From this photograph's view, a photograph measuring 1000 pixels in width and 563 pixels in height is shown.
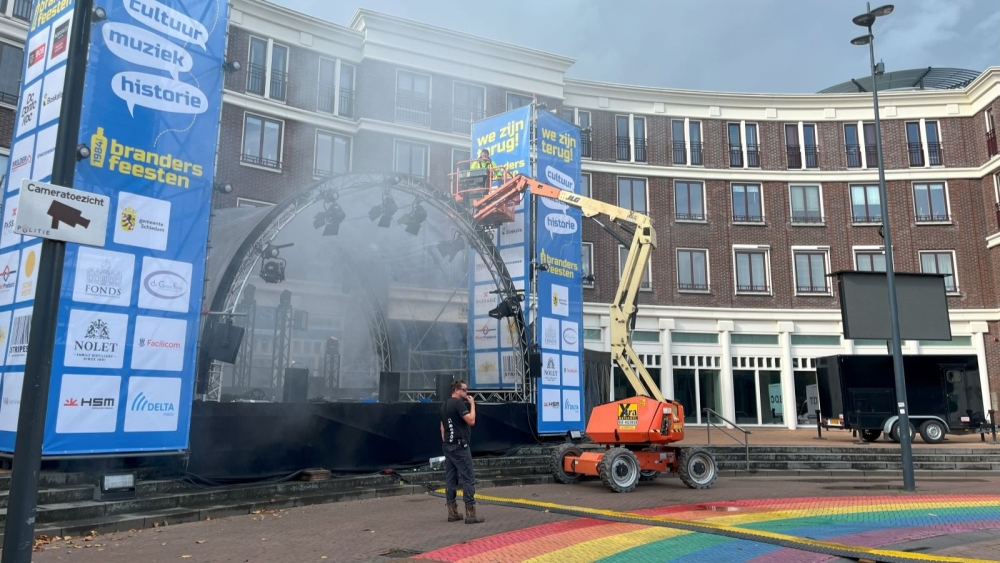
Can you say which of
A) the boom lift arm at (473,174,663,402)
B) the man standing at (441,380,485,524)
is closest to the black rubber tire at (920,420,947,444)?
the boom lift arm at (473,174,663,402)

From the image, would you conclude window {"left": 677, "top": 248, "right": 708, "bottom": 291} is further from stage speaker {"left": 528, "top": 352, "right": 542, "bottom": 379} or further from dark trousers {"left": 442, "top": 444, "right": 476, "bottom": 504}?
dark trousers {"left": 442, "top": 444, "right": 476, "bottom": 504}

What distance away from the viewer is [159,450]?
9891 millimetres

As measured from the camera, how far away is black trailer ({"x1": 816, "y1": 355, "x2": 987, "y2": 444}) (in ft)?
68.2


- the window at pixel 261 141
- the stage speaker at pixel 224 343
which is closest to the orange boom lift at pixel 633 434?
the stage speaker at pixel 224 343

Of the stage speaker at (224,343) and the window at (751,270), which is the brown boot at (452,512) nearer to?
the stage speaker at (224,343)

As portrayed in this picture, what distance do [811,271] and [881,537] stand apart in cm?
2316

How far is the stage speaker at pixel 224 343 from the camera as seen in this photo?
10.8m

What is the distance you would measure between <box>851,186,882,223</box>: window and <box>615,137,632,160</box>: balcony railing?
947 cm

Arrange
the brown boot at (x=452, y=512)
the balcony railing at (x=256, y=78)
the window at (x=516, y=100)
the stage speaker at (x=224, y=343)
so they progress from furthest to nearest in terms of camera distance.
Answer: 1. the window at (x=516, y=100)
2. the balcony railing at (x=256, y=78)
3. the stage speaker at (x=224, y=343)
4. the brown boot at (x=452, y=512)

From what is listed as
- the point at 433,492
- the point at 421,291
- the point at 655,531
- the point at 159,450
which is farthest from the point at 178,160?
the point at 421,291

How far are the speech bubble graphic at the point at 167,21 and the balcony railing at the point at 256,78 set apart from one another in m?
12.8

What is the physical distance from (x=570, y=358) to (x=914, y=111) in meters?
21.0

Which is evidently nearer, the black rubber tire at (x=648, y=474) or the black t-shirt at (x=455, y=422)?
the black t-shirt at (x=455, y=422)

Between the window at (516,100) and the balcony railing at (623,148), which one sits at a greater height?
the window at (516,100)
